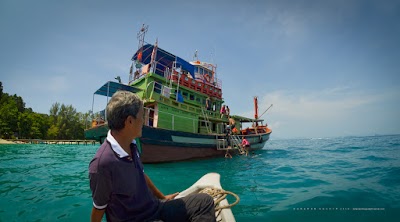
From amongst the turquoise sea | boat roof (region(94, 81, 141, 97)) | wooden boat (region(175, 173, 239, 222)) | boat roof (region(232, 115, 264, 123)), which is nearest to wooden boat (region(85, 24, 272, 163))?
boat roof (region(94, 81, 141, 97))

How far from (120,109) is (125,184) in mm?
678

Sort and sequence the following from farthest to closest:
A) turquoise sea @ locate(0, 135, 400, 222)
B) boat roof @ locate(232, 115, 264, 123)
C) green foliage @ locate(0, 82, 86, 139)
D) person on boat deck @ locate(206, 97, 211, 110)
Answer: green foliage @ locate(0, 82, 86, 139) → boat roof @ locate(232, 115, 264, 123) → person on boat deck @ locate(206, 97, 211, 110) → turquoise sea @ locate(0, 135, 400, 222)

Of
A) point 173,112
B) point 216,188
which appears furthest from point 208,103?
point 216,188

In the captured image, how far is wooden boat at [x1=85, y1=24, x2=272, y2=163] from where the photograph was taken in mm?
11578

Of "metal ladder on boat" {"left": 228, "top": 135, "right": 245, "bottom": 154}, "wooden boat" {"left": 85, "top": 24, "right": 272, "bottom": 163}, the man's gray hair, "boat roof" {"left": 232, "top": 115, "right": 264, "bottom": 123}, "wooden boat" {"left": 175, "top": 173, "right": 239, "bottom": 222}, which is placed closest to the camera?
the man's gray hair

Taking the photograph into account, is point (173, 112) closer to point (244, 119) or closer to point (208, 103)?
point (208, 103)

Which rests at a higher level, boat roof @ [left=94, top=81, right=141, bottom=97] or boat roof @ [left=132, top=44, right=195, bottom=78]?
boat roof @ [left=132, top=44, right=195, bottom=78]

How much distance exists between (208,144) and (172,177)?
21.7ft

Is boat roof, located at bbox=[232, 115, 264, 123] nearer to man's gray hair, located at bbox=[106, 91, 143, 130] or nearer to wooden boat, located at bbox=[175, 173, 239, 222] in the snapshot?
wooden boat, located at bbox=[175, 173, 239, 222]

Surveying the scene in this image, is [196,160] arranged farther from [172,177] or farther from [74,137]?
[74,137]

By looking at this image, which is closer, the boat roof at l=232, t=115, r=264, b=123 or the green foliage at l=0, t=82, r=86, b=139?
the boat roof at l=232, t=115, r=264, b=123

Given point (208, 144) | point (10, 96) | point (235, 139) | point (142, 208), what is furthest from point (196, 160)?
point (10, 96)

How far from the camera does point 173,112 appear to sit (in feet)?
42.1

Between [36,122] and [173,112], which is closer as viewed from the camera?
[173,112]
